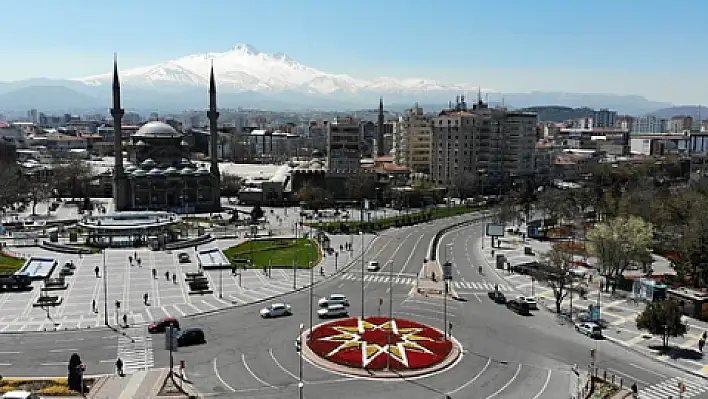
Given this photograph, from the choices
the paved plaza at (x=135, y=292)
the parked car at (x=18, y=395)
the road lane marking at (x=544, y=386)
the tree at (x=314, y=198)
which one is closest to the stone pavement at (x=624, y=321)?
the road lane marking at (x=544, y=386)

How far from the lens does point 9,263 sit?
49.3 m

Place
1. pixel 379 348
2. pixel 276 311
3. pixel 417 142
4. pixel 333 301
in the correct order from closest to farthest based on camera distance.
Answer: pixel 379 348
pixel 276 311
pixel 333 301
pixel 417 142

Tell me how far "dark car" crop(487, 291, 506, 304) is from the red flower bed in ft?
26.2

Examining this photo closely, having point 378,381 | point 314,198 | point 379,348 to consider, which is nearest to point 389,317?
point 379,348

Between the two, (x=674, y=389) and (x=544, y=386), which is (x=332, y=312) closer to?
(x=544, y=386)

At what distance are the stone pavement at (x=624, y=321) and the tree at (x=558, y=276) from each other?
0.78m

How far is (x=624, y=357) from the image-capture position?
30.5 m

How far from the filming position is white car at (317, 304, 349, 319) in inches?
1419

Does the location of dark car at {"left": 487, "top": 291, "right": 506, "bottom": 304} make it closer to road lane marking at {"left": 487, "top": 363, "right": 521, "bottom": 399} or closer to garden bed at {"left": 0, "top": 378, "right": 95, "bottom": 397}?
road lane marking at {"left": 487, "top": 363, "right": 521, "bottom": 399}

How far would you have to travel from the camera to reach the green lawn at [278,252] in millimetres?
50875

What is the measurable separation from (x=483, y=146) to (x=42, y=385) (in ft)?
287

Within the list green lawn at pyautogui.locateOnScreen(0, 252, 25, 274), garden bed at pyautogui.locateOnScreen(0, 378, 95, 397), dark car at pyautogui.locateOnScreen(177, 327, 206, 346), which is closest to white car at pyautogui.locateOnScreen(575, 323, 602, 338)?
dark car at pyautogui.locateOnScreen(177, 327, 206, 346)

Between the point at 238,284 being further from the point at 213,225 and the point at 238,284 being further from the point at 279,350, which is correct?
the point at 213,225

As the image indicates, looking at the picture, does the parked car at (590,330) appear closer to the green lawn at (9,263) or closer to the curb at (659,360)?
the curb at (659,360)
